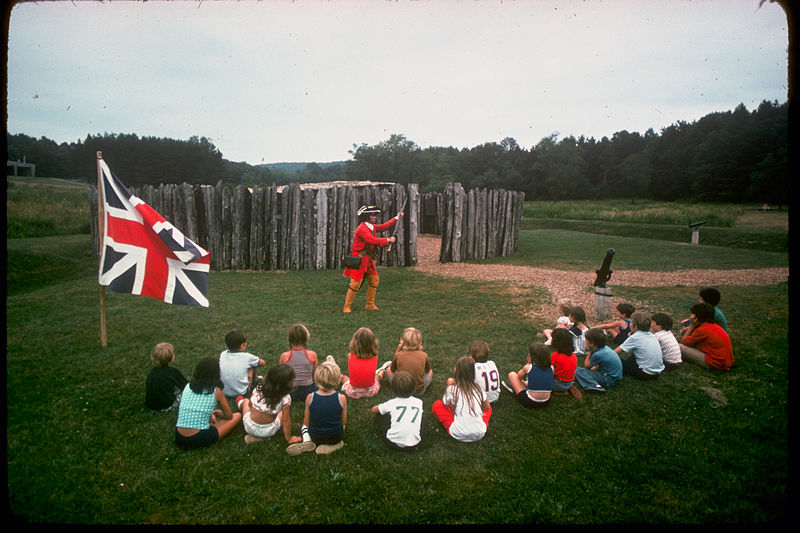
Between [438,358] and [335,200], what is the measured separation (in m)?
7.74

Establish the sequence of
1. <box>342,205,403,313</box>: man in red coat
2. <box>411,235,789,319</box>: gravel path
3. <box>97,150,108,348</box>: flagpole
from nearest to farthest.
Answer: <box>97,150,108,348</box>: flagpole < <box>342,205,403,313</box>: man in red coat < <box>411,235,789,319</box>: gravel path

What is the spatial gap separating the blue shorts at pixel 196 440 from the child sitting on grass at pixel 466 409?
2250 mm

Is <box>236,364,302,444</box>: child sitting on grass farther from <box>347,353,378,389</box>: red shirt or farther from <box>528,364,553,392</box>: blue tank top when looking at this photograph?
<box>528,364,553,392</box>: blue tank top

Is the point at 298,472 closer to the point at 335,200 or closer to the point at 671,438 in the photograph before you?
the point at 671,438

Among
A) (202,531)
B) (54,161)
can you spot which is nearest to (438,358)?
(202,531)

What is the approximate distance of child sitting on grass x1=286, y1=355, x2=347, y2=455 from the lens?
12.5ft

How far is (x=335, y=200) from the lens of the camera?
12383 mm

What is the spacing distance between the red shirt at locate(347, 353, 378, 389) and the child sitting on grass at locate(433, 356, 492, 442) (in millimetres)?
1063

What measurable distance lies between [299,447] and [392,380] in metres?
1.03

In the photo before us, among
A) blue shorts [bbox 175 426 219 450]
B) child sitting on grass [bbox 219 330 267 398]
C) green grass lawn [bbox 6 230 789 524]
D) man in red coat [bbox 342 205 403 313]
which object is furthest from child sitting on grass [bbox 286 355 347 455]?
man in red coat [bbox 342 205 403 313]

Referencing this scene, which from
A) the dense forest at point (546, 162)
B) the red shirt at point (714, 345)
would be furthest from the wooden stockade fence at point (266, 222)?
the dense forest at point (546, 162)

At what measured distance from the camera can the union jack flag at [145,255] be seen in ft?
18.0

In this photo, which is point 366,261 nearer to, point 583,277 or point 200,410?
point 200,410

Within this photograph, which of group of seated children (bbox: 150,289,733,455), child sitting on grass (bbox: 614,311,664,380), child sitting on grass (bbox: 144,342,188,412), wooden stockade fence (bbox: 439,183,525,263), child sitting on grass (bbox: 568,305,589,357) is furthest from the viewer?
wooden stockade fence (bbox: 439,183,525,263)
